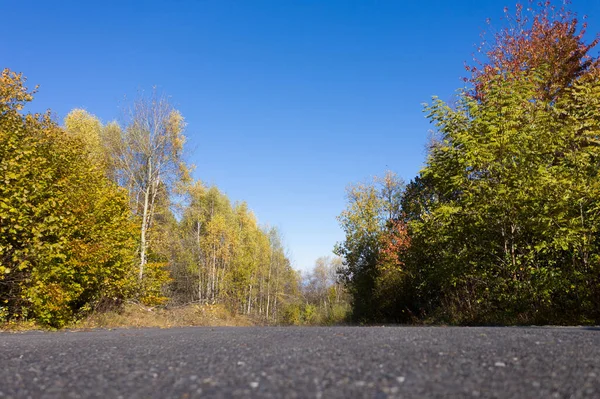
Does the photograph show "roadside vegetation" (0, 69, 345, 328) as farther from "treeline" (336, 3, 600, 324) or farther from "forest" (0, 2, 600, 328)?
"treeline" (336, 3, 600, 324)

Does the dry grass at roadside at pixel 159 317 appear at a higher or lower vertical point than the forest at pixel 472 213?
lower

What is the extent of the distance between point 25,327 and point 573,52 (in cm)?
2873

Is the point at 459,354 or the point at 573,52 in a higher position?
the point at 573,52

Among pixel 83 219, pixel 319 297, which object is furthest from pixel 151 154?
pixel 319 297

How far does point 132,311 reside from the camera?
20.1 meters

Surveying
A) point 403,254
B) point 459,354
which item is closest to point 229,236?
point 403,254

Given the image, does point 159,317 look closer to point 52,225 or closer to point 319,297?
point 52,225

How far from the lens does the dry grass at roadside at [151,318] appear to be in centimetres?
1641

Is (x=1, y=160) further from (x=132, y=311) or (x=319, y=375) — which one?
(x=319, y=375)

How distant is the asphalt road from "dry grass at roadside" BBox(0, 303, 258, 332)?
467 inches

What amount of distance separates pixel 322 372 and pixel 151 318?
61.9ft

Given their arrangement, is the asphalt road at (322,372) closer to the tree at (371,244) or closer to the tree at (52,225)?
the tree at (52,225)

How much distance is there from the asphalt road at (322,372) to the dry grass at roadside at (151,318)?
1186 centimetres

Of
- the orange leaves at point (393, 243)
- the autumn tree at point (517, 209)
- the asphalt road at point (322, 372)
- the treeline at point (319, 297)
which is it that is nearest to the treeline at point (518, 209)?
the autumn tree at point (517, 209)
